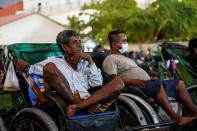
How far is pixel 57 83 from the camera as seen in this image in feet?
15.8

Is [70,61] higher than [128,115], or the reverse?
[70,61]

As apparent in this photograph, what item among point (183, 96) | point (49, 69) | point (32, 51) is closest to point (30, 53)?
point (32, 51)

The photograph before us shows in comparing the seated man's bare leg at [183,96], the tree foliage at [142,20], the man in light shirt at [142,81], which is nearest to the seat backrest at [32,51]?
the man in light shirt at [142,81]

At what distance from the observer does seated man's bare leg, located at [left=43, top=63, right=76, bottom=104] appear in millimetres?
4812

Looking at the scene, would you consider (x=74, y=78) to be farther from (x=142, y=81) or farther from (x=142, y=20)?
(x=142, y=20)

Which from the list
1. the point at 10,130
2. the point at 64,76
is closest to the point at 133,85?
the point at 64,76

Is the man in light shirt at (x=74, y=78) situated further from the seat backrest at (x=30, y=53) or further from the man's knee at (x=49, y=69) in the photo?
the seat backrest at (x=30, y=53)

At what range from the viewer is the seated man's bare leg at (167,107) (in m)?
5.41

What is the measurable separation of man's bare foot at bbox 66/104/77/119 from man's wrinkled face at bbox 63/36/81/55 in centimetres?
68

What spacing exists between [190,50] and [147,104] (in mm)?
1680

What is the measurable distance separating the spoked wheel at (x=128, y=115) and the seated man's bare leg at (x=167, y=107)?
0.30 m

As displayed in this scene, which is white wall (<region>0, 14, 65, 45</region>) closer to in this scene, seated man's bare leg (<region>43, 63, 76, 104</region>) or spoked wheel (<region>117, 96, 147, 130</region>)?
spoked wheel (<region>117, 96, 147, 130</region>)

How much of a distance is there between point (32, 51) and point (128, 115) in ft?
4.80

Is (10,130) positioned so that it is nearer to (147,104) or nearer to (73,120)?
(73,120)
